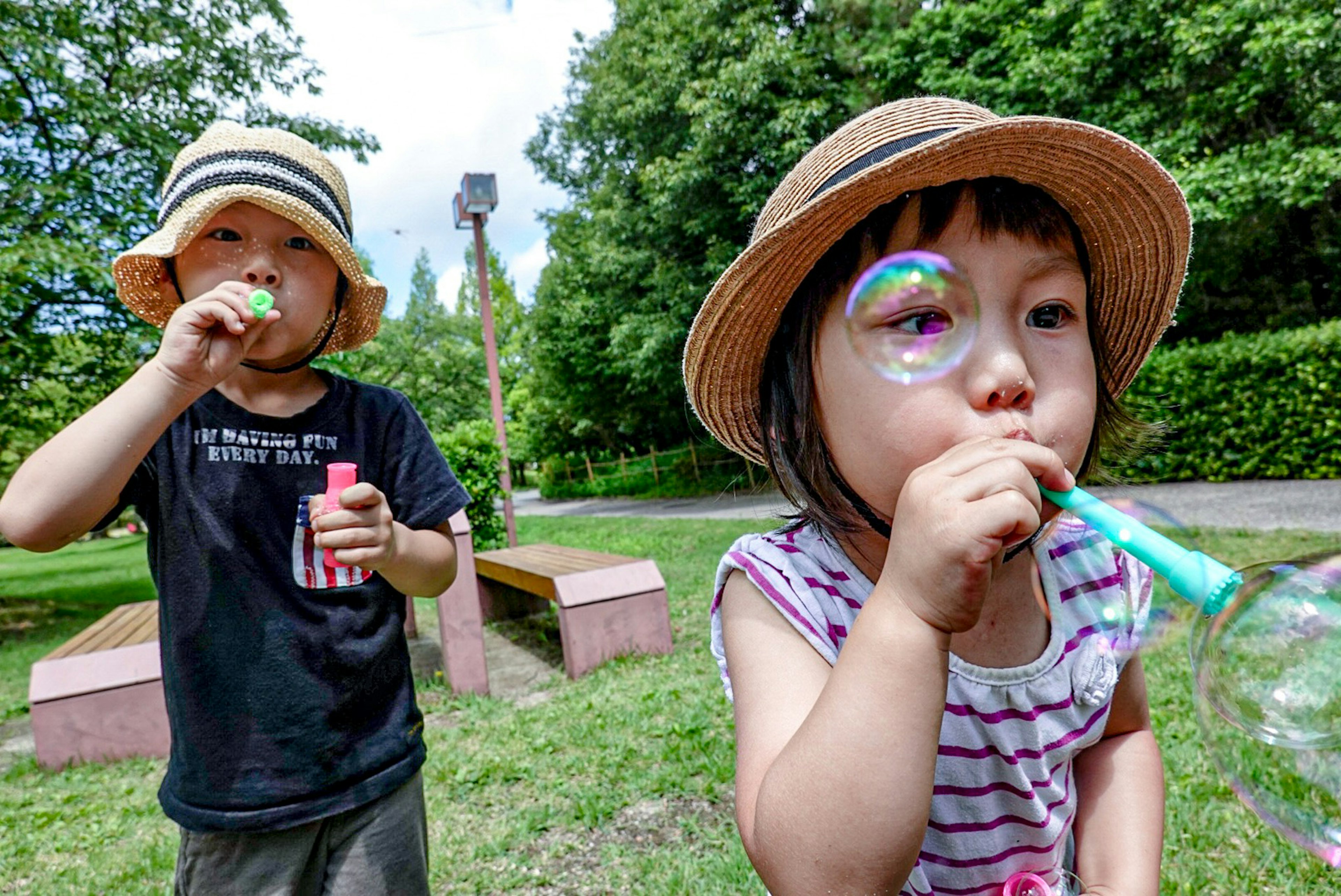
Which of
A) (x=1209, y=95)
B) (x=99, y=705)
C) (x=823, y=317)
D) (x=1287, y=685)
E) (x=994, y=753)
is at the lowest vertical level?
(x=99, y=705)

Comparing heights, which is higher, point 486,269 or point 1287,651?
point 486,269

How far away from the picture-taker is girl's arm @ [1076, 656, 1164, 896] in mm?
1155

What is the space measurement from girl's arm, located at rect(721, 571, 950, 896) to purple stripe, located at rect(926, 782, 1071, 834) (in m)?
0.31

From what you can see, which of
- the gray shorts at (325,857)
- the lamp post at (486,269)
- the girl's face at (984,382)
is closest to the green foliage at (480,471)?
the lamp post at (486,269)

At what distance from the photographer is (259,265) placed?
5.01 ft

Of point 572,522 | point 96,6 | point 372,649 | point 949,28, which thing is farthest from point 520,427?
point 372,649

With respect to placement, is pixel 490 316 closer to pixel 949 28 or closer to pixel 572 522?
pixel 572 522

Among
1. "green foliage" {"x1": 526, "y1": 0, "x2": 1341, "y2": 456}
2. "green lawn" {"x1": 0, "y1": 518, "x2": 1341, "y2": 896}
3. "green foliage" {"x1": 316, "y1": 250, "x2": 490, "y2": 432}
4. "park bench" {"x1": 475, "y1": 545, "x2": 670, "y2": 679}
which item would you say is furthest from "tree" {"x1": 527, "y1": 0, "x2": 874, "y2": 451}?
"green lawn" {"x1": 0, "y1": 518, "x2": 1341, "y2": 896}

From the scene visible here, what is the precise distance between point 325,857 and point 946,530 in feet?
4.39

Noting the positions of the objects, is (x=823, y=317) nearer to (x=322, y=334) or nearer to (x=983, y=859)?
(x=983, y=859)

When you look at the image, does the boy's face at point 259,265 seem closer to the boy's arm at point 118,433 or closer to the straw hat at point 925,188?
the boy's arm at point 118,433

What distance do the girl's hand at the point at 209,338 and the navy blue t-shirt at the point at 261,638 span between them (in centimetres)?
22

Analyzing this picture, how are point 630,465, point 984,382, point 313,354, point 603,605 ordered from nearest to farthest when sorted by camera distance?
1. point 984,382
2. point 313,354
3. point 603,605
4. point 630,465

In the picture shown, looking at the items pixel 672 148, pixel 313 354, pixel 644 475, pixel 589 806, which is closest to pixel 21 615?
pixel 589 806
